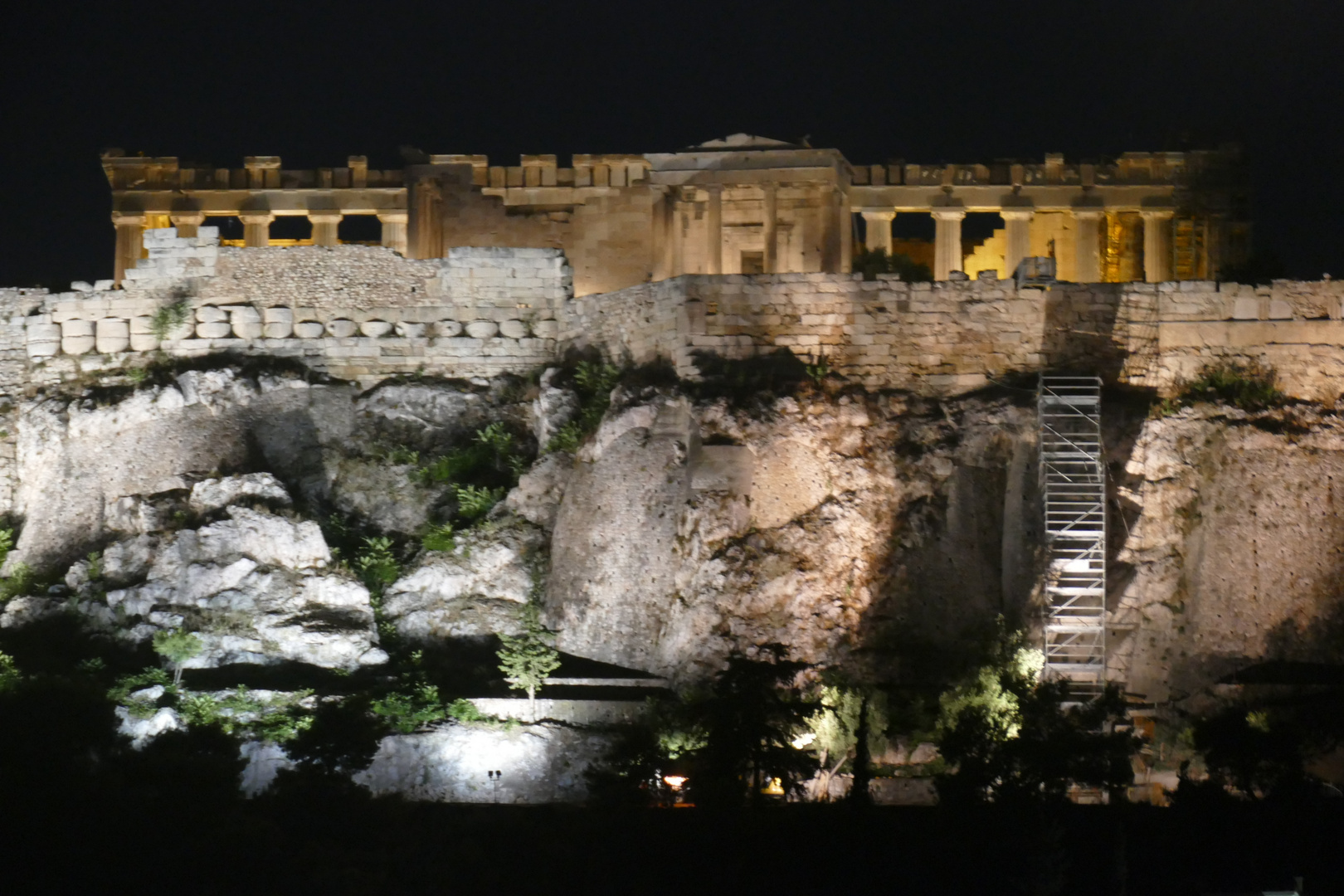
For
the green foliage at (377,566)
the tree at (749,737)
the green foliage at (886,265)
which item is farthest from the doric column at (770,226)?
the tree at (749,737)

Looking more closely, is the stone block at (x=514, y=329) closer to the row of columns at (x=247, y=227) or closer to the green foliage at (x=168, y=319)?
the green foliage at (x=168, y=319)

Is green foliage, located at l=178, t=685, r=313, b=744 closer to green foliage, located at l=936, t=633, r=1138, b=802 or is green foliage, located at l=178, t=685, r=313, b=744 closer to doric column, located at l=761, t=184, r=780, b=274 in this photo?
green foliage, located at l=936, t=633, r=1138, b=802

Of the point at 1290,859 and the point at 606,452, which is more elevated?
the point at 606,452

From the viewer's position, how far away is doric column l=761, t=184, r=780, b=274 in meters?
50.9

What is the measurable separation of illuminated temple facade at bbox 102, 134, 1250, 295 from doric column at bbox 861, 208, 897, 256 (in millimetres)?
40

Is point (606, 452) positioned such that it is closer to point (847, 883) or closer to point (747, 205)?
point (847, 883)

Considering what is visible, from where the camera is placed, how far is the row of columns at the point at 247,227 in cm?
5525

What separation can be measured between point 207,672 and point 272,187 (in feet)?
70.7

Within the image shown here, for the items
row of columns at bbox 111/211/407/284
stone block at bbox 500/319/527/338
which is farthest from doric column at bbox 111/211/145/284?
stone block at bbox 500/319/527/338

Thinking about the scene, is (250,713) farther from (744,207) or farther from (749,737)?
(744,207)

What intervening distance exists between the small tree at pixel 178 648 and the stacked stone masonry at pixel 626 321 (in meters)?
7.81

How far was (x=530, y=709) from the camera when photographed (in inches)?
1411

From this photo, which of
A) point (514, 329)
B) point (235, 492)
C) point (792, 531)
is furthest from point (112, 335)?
point (792, 531)

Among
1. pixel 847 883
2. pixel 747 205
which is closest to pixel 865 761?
pixel 847 883
